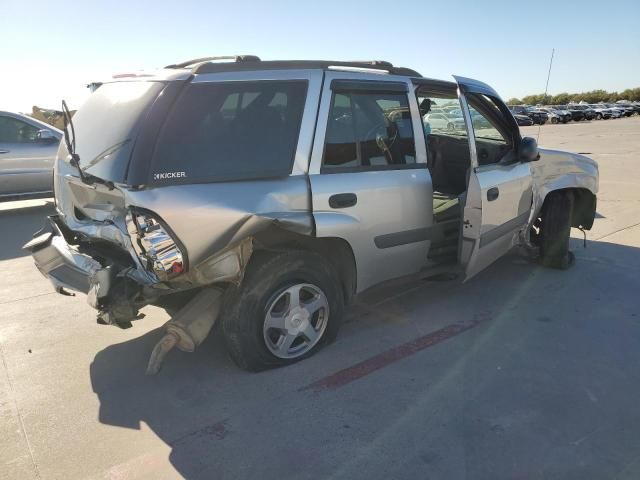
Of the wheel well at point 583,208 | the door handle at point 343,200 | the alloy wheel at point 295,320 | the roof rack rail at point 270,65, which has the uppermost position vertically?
the roof rack rail at point 270,65

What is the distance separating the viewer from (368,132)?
350 cm

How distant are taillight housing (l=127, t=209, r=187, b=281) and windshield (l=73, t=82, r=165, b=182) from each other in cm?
26

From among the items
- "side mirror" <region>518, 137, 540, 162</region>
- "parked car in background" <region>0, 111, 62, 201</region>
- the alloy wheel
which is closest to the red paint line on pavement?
the alloy wheel

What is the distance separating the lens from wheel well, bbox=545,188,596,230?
5.38m

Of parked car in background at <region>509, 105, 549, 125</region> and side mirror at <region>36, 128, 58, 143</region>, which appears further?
parked car in background at <region>509, 105, 549, 125</region>

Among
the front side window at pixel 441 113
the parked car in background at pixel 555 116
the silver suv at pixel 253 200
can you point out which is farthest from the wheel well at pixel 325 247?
the parked car in background at pixel 555 116

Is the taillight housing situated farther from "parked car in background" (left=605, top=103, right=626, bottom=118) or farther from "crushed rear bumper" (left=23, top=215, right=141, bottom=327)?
"parked car in background" (left=605, top=103, right=626, bottom=118)

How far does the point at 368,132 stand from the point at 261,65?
→ 2.88ft

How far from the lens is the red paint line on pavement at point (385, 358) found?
314 centimetres

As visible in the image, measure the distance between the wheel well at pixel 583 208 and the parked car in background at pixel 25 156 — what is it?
7.67 m

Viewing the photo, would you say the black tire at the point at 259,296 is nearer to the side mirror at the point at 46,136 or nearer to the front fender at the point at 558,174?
the front fender at the point at 558,174

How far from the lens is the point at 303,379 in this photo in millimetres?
3186

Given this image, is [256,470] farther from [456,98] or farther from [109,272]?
[456,98]

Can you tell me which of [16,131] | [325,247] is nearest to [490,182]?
[325,247]
